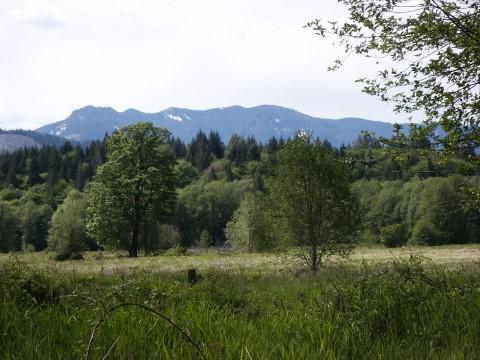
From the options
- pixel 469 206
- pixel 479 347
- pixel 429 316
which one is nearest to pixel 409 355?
pixel 479 347

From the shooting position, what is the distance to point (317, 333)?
15.9 feet

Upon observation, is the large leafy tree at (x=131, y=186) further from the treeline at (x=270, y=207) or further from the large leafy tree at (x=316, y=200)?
the large leafy tree at (x=316, y=200)

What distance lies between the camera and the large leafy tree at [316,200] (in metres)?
24.1

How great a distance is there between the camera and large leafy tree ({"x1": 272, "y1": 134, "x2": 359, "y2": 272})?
948 inches

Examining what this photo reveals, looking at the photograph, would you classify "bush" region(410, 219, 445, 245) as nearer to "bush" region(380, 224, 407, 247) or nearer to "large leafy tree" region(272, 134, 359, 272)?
"bush" region(380, 224, 407, 247)

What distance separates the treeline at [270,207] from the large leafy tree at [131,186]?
3.41 m

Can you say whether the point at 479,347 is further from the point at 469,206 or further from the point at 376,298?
the point at 469,206

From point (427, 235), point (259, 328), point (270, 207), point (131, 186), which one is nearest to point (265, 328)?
point (259, 328)

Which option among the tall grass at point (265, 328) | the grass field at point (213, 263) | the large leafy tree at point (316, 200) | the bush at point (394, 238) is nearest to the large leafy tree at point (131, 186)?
the grass field at point (213, 263)

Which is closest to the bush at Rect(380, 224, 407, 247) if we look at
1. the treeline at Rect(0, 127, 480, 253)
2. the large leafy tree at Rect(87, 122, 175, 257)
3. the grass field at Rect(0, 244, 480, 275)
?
the treeline at Rect(0, 127, 480, 253)

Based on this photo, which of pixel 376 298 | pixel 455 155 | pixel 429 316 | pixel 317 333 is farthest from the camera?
pixel 455 155

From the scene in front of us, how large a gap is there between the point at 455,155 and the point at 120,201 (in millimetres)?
47218

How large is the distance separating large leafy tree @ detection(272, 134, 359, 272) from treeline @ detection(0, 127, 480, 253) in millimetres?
859

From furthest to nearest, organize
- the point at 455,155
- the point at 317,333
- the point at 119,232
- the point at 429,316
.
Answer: the point at 119,232
the point at 455,155
the point at 429,316
the point at 317,333
